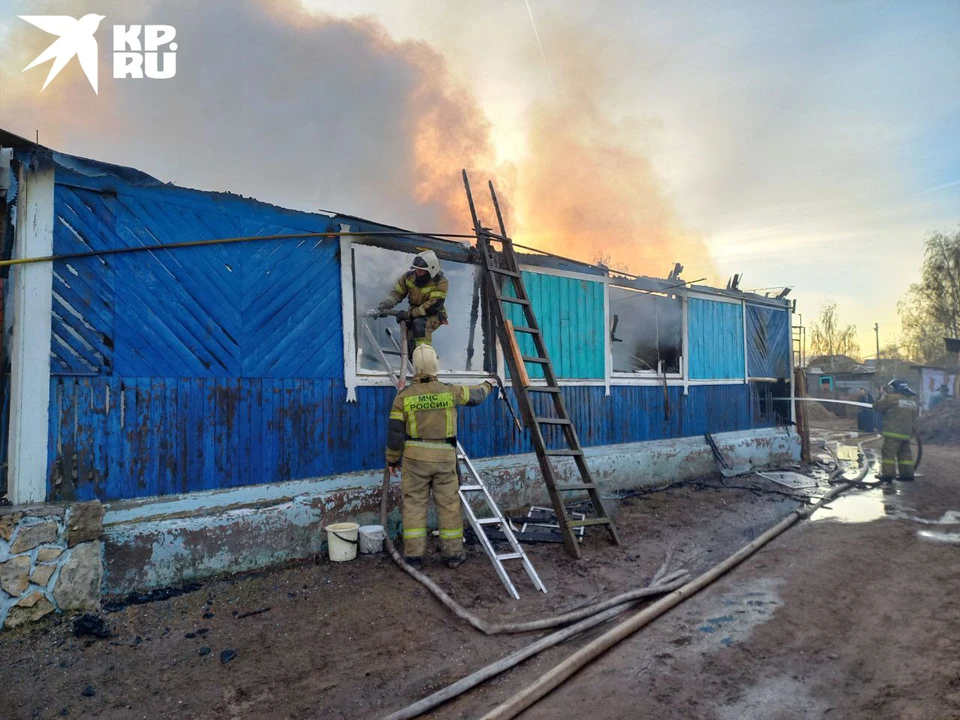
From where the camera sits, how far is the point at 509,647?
3834mm

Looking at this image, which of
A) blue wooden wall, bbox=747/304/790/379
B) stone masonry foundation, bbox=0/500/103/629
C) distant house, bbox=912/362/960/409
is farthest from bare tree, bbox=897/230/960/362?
stone masonry foundation, bbox=0/500/103/629

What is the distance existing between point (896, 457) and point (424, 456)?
396 inches

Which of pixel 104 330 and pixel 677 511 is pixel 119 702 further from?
pixel 677 511

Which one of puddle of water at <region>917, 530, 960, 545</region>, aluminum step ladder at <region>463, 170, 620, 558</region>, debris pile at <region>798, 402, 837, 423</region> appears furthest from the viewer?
debris pile at <region>798, 402, 837, 423</region>

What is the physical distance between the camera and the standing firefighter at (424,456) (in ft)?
17.0

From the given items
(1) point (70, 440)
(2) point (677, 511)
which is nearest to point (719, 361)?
(2) point (677, 511)

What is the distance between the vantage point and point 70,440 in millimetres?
4324

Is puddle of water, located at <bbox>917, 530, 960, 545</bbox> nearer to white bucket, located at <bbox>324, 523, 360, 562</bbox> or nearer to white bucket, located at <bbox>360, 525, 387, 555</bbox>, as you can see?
white bucket, located at <bbox>360, 525, 387, 555</bbox>

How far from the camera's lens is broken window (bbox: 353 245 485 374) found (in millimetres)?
6699

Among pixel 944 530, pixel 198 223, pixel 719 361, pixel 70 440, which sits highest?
pixel 198 223

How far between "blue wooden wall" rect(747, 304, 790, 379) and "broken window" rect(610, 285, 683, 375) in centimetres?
260

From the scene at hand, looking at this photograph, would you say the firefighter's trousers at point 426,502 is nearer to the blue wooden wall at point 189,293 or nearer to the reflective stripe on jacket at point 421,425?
the reflective stripe on jacket at point 421,425

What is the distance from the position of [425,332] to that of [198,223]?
7.87ft

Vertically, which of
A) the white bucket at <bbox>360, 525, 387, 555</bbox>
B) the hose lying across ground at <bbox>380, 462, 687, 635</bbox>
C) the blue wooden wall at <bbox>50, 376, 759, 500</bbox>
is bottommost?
the hose lying across ground at <bbox>380, 462, 687, 635</bbox>
